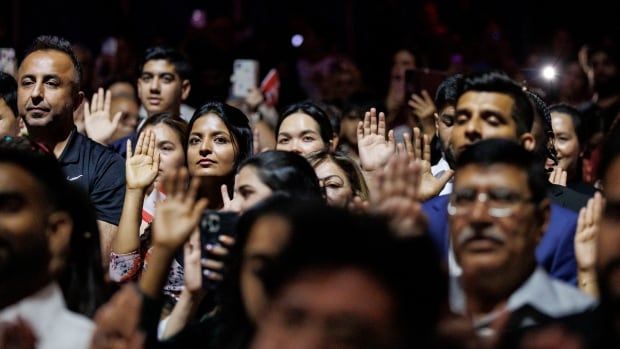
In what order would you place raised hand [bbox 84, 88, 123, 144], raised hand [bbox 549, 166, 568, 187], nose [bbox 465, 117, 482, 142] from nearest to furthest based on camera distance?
nose [bbox 465, 117, 482, 142], raised hand [bbox 549, 166, 568, 187], raised hand [bbox 84, 88, 123, 144]

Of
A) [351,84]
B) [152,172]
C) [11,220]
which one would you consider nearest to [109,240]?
[152,172]

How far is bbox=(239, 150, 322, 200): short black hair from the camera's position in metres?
4.02

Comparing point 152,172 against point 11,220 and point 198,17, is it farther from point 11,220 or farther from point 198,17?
point 198,17

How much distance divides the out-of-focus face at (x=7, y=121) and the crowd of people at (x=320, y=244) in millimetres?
243

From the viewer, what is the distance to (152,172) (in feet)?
16.5

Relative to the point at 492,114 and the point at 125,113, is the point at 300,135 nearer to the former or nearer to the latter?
the point at 125,113

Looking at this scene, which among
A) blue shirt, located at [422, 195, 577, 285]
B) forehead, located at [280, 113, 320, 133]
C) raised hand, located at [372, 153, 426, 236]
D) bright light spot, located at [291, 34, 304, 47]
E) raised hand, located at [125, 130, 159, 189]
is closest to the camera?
raised hand, located at [372, 153, 426, 236]

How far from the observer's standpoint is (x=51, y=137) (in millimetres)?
5422

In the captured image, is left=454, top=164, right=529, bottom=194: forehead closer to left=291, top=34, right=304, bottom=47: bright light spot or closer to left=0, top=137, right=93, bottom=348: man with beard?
left=0, top=137, right=93, bottom=348: man with beard

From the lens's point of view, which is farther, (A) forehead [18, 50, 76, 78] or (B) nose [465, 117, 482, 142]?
(A) forehead [18, 50, 76, 78]

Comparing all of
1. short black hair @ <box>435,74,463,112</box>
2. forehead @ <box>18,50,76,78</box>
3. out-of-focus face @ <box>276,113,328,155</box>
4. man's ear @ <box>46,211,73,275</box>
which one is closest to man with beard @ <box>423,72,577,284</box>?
short black hair @ <box>435,74,463,112</box>

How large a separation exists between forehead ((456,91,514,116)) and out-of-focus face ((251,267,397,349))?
179cm

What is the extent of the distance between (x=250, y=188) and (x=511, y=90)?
1.02 meters

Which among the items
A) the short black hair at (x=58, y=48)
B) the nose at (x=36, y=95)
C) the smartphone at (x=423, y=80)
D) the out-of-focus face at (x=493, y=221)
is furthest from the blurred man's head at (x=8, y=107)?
the out-of-focus face at (x=493, y=221)
